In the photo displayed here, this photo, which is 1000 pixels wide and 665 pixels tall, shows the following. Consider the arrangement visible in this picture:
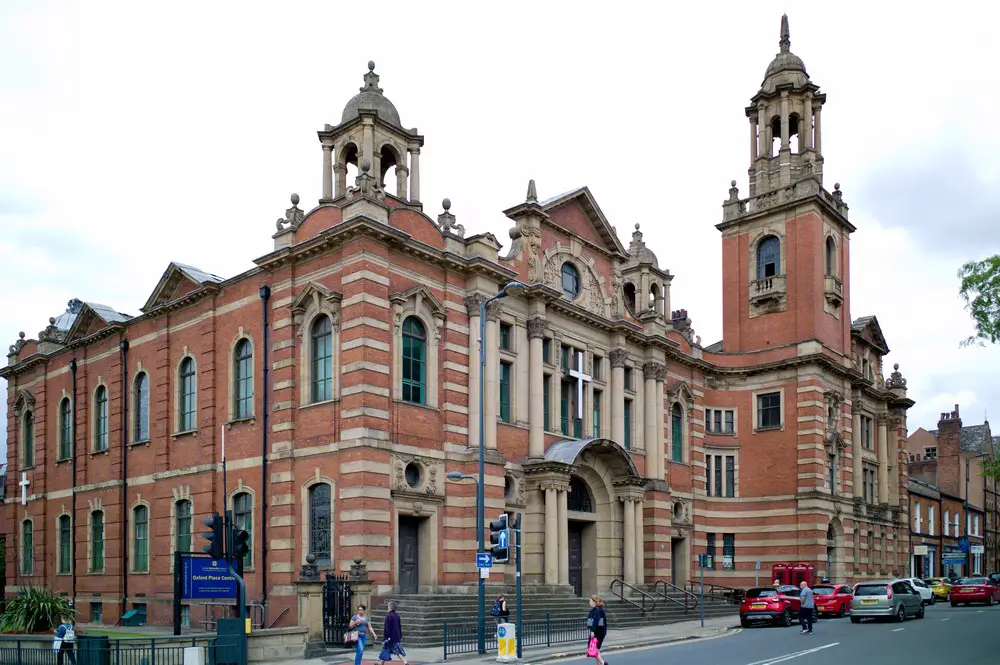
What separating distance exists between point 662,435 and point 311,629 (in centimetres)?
2266

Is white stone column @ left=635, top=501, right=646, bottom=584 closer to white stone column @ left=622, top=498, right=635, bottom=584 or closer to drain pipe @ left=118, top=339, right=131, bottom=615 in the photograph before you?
white stone column @ left=622, top=498, right=635, bottom=584

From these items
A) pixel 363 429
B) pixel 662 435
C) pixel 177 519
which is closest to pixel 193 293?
pixel 177 519

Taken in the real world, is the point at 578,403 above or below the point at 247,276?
below

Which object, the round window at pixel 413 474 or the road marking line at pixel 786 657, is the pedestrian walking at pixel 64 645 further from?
the road marking line at pixel 786 657

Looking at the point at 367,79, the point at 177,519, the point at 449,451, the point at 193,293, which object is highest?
the point at 367,79

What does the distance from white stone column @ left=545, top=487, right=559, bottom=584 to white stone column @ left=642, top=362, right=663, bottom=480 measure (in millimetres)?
9070

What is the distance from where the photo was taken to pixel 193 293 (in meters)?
38.8

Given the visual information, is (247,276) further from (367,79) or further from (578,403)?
(578,403)

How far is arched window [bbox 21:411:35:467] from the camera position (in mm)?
50156

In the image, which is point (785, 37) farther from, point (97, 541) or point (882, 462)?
point (97, 541)

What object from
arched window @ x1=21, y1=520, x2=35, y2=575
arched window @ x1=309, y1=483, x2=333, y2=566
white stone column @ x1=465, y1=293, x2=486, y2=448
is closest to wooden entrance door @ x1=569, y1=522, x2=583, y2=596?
white stone column @ x1=465, y1=293, x2=486, y2=448

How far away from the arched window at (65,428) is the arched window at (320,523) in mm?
19226

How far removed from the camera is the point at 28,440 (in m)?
51.0

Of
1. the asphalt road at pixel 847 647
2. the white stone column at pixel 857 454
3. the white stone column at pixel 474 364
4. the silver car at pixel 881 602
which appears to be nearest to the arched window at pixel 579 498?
the white stone column at pixel 474 364
